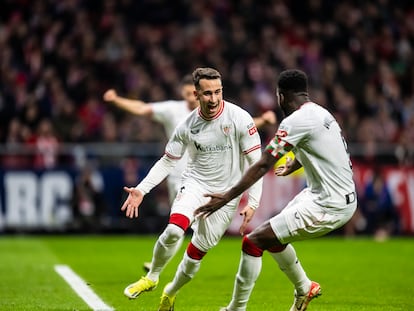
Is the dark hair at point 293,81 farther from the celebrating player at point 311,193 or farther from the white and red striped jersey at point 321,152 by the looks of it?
the white and red striped jersey at point 321,152

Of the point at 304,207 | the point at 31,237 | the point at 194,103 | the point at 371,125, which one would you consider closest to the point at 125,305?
the point at 304,207

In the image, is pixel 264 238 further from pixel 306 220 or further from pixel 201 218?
pixel 201 218

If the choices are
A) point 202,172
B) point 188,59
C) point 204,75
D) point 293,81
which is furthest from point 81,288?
point 188,59

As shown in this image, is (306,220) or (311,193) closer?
(306,220)

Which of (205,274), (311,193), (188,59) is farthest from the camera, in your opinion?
(188,59)

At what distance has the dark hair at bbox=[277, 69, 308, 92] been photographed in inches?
333

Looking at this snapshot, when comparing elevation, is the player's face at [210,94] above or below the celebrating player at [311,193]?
above

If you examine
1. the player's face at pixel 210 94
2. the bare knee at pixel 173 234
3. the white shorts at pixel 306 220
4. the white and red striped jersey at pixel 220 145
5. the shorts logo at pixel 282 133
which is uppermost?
the player's face at pixel 210 94

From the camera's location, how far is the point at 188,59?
23969mm

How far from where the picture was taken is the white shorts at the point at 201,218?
9.29m

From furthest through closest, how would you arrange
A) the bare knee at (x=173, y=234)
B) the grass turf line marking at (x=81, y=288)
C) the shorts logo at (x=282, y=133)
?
the grass turf line marking at (x=81, y=288), the bare knee at (x=173, y=234), the shorts logo at (x=282, y=133)

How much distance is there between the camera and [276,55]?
80.3ft

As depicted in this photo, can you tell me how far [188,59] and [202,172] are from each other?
47.7ft

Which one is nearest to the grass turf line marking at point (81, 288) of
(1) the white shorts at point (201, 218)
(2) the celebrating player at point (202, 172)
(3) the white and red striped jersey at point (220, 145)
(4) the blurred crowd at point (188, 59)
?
(2) the celebrating player at point (202, 172)
